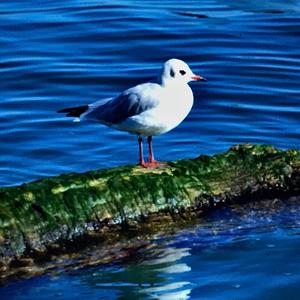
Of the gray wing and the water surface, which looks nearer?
the gray wing

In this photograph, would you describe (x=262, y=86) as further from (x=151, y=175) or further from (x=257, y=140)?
(x=151, y=175)

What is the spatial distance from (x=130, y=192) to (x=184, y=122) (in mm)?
4764

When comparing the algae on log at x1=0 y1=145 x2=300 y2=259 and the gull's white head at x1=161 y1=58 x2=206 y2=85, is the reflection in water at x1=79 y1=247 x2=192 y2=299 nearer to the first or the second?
the algae on log at x1=0 y1=145 x2=300 y2=259

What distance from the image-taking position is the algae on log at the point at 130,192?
24.2ft

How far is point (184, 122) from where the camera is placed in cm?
1250

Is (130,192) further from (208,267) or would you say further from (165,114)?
(165,114)

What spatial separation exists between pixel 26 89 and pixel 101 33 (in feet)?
10.1

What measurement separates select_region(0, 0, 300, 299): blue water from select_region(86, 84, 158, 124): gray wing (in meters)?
1.39

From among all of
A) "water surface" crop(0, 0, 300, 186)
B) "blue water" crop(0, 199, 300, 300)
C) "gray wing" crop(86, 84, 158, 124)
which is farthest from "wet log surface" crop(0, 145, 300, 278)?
"water surface" crop(0, 0, 300, 186)

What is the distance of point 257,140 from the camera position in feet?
38.7

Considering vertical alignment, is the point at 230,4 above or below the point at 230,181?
above

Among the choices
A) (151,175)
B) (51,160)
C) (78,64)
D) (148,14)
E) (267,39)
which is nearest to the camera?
(151,175)

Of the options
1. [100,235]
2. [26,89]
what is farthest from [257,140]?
[100,235]

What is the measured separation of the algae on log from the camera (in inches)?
290
